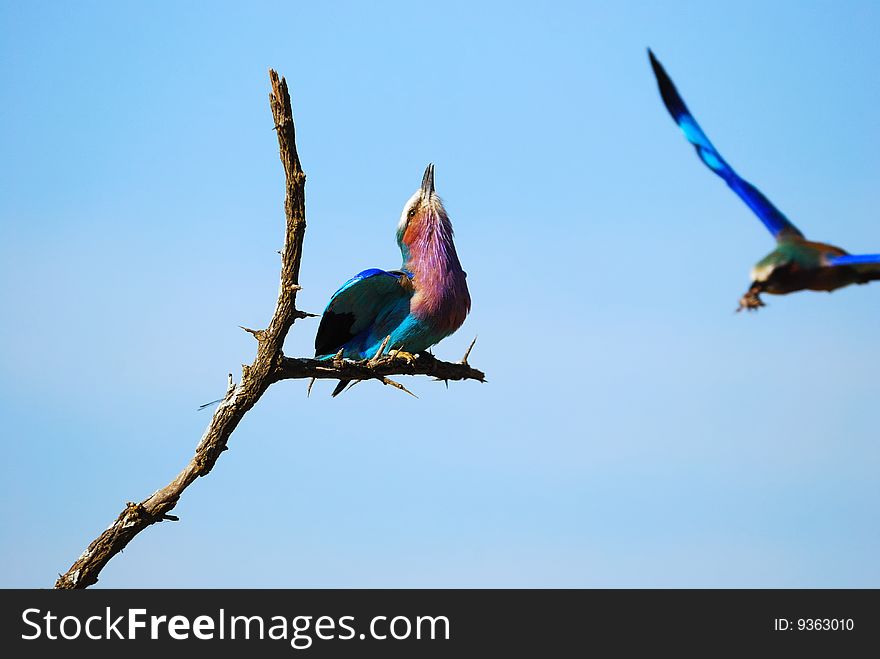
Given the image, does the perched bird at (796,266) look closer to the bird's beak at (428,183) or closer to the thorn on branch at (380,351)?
the thorn on branch at (380,351)

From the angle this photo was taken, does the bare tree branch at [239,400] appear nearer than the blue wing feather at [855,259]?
No

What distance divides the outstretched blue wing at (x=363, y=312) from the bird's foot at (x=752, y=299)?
446 cm

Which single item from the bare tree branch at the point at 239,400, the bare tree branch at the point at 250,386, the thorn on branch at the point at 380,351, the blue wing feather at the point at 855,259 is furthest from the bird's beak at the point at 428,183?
the blue wing feather at the point at 855,259

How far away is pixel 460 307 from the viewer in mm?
7672

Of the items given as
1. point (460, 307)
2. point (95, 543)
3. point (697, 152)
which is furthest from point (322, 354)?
point (697, 152)

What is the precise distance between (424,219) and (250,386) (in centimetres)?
201

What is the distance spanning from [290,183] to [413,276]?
1.78m

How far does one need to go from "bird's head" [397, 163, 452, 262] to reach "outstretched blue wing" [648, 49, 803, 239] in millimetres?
4256

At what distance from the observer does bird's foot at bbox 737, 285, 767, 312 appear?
3086 millimetres

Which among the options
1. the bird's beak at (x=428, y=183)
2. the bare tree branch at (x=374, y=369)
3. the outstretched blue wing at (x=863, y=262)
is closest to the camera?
the outstretched blue wing at (x=863, y=262)


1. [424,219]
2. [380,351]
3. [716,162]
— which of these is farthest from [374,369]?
[716,162]

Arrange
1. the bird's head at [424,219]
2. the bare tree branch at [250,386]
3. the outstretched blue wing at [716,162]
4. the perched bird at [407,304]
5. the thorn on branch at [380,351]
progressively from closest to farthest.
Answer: the outstretched blue wing at [716,162] → the bare tree branch at [250,386] → the thorn on branch at [380,351] → the perched bird at [407,304] → the bird's head at [424,219]

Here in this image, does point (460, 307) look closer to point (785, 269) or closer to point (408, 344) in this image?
point (408, 344)

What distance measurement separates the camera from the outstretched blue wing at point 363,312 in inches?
291
